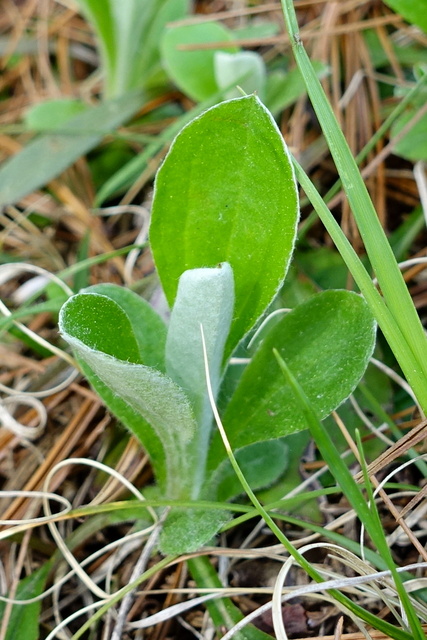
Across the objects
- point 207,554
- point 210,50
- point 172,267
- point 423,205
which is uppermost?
point 210,50

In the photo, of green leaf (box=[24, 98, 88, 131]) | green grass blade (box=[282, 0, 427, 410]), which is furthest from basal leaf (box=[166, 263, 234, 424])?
green leaf (box=[24, 98, 88, 131])

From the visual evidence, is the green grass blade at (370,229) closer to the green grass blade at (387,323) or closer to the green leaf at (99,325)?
the green grass blade at (387,323)

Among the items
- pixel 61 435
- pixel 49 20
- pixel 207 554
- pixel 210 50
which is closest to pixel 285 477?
pixel 207 554

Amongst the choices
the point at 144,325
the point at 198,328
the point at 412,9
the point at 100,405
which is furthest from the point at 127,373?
the point at 412,9

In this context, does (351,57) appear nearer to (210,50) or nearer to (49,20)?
A: (210,50)

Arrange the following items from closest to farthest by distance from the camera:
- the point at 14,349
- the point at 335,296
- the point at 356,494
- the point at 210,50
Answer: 1. the point at 356,494
2. the point at 335,296
3. the point at 14,349
4. the point at 210,50

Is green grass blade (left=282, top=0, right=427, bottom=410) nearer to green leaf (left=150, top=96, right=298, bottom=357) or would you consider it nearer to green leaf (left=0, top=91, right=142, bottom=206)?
green leaf (left=150, top=96, right=298, bottom=357)
